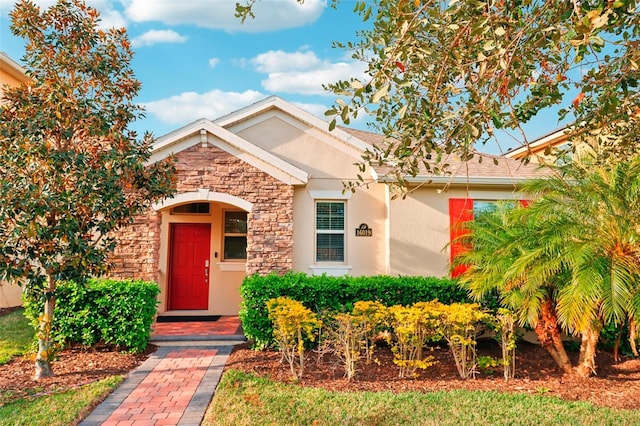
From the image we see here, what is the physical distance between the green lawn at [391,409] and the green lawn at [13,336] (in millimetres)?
4964

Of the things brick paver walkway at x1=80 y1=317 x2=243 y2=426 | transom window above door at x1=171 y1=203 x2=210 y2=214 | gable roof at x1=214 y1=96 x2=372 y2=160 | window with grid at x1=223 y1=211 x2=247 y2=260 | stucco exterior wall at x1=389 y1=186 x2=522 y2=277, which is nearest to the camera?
brick paver walkway at x1=80 y1=317 x2=243 y2=426

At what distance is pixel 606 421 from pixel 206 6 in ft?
27.2

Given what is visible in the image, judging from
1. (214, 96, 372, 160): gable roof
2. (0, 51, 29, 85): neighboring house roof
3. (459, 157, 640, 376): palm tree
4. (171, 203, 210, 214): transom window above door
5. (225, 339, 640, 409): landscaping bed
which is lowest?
(225, 339, 640, 409): landscaping bed

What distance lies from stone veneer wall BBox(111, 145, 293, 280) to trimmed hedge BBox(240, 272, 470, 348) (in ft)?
3.55

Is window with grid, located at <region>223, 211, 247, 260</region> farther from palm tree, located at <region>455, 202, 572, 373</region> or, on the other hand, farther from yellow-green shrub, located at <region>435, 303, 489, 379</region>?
yellow-green shrub, located at <region>435, 303, 489, 379</region>

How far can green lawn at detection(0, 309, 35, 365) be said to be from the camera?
328 inches

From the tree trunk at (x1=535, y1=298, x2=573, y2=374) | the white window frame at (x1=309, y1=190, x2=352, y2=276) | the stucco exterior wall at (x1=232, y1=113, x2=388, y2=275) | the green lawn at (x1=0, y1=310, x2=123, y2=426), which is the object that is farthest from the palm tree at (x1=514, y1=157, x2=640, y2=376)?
the green lawn at (x1=0, y1=310, x2=123, y2=426)

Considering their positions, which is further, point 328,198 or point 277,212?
point 328,198

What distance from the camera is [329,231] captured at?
37.2 ft

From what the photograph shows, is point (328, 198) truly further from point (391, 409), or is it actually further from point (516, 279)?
point (391, 409)

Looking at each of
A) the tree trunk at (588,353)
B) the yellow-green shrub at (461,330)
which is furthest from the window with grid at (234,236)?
the tree trunk at (588,353)

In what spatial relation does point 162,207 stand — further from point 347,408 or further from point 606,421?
point 606,421

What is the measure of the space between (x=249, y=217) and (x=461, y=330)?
5.31m

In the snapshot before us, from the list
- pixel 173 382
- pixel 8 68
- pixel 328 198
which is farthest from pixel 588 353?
pixel 8 68
